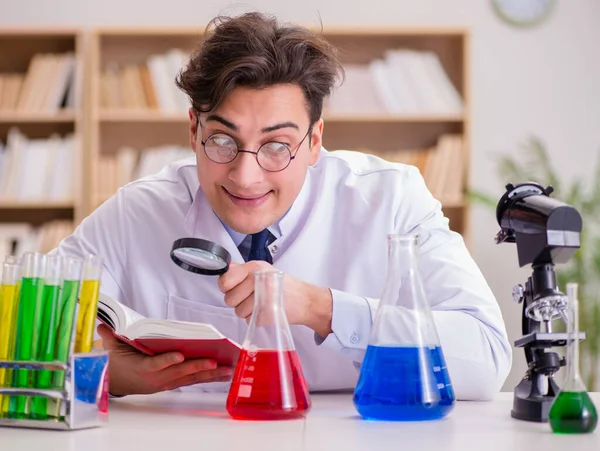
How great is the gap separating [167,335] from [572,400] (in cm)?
55

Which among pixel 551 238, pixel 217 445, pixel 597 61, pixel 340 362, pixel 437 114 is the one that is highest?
pixel 597 61

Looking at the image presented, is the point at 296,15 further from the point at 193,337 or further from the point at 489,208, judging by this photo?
the point at 193,337

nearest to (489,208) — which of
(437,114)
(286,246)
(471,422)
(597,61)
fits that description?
(437,114)

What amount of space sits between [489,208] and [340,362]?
Result: 2569mm

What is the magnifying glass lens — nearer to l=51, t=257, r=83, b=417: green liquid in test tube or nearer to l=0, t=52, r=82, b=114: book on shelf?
l=51, t=257, r=83, b=417: green liquid in test tube

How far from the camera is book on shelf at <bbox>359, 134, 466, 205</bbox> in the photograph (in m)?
3.95

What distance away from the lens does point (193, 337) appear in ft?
4.01

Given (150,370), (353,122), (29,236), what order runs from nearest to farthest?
(150,370) < (29,236) < (353,122)

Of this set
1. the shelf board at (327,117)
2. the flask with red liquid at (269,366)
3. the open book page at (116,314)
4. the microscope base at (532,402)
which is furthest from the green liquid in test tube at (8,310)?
the shelf board at (327,117)

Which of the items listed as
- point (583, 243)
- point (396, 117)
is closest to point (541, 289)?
point (396, 117)

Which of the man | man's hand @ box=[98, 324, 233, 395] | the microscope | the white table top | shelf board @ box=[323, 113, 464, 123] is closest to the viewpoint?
the white table top

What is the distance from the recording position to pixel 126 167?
3.98 meters

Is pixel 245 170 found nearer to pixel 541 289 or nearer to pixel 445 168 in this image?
pixel 541 289

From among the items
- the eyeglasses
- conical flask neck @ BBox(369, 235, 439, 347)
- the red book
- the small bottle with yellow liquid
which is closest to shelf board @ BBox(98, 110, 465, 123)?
the eyeglasses
